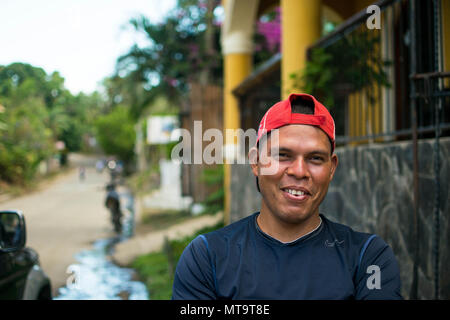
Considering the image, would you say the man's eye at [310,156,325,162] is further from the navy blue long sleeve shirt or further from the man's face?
the navy blue long sleeve shirt

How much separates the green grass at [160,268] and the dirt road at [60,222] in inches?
44.2

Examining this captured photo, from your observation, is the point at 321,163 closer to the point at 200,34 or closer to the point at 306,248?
the point at 306,248

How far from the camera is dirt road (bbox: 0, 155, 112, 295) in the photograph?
20.9 feet

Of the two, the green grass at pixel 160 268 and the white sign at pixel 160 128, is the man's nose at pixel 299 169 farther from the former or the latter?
the white sign at pixel 160 128

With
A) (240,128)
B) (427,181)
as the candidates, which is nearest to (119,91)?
(240,128)

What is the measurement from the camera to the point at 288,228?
1.84 meters

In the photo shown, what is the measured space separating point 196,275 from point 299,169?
1.63 ft

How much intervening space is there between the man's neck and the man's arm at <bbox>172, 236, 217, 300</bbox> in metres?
0.24

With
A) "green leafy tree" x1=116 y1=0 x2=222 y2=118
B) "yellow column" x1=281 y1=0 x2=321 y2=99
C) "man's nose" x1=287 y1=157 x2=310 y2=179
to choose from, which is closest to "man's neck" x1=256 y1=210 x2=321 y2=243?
"man's nose" x1=287 y1=157 x2=310 y2=179

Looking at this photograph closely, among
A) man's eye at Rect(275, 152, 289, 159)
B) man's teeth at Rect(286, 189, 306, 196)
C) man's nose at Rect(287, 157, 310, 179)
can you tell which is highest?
man's eye at Rect(275, 152, 289, 159)

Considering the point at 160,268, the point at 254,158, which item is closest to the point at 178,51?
the point at 160,268

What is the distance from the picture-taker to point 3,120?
3406mm

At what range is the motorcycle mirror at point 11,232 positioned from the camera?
2921 millimetres

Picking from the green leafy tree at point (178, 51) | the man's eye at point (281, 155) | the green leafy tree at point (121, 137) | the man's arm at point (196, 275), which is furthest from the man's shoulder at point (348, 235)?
the green leafy tree at point (121, 137)
